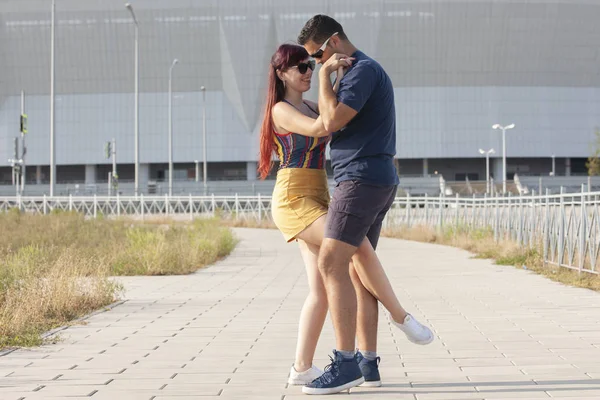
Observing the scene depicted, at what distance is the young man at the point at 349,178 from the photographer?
587 cm

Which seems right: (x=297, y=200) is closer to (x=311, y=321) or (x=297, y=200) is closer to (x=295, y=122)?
(x=295, y=122)

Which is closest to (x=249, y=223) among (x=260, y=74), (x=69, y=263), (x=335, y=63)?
(x=69, y=263)

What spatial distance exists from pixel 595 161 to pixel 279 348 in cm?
7904

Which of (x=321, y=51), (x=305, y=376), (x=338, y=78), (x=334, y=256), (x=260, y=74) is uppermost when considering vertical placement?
(x=260, y=74)

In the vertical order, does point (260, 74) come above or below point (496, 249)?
above

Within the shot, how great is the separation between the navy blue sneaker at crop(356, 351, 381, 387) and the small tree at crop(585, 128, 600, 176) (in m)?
78.6

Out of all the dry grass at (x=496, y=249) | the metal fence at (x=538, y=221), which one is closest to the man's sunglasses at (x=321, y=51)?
the dry grass at (x=496, y=249)

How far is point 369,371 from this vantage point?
628 centimetres

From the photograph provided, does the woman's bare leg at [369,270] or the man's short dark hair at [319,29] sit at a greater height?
the man's short dark hair at [319,29]

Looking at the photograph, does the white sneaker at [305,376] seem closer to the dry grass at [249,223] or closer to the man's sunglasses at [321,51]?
the man's sunglasses at [321,51]

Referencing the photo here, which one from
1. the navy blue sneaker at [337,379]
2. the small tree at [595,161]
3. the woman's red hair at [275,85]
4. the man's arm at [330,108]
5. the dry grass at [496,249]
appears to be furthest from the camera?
the small tree at [595,161]

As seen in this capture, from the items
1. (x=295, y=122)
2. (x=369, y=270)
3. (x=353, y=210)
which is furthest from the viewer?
(x=369, y=270)

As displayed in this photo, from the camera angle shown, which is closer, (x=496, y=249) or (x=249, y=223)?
(x=496, y=249)

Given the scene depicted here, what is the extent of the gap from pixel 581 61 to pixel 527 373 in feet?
267
